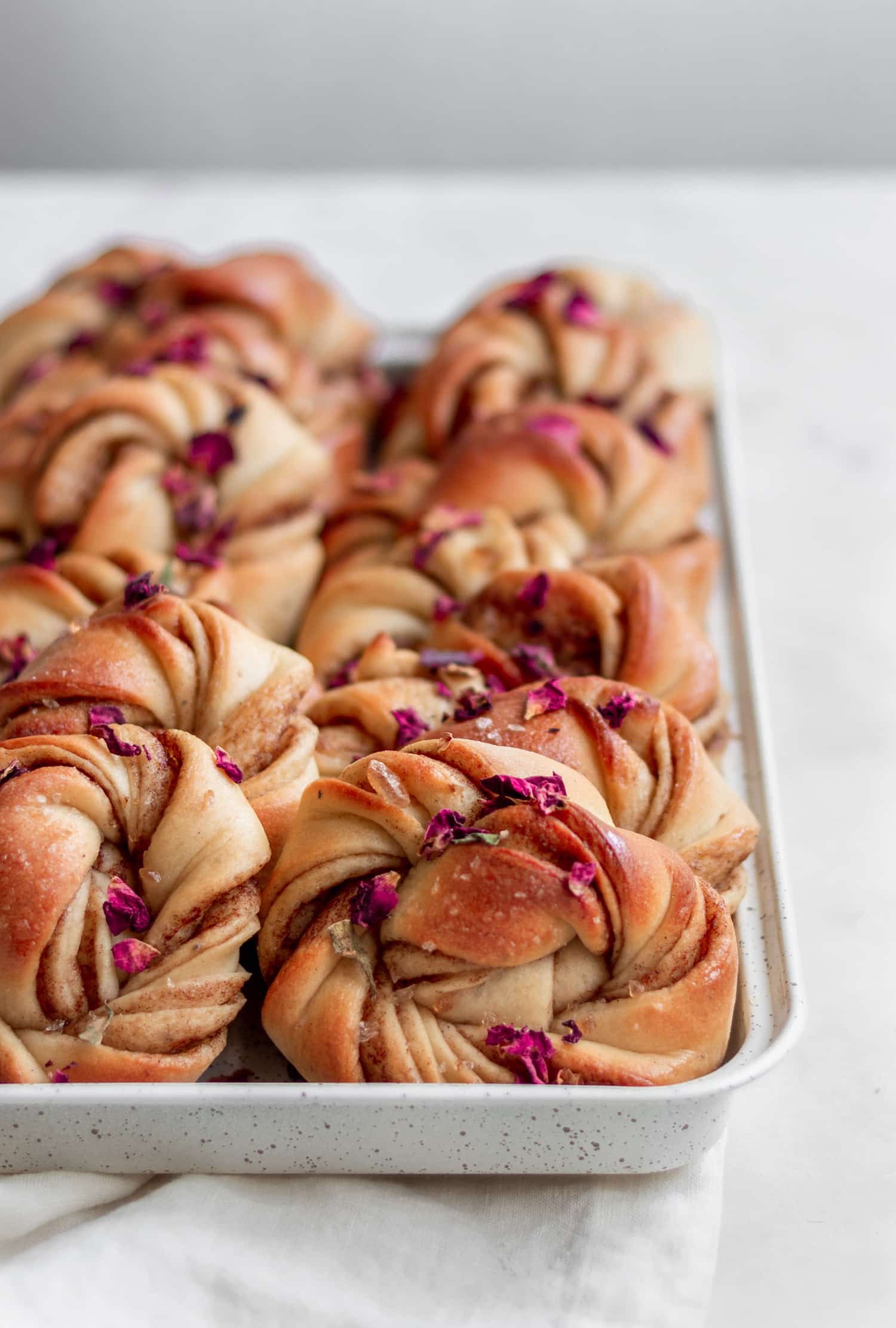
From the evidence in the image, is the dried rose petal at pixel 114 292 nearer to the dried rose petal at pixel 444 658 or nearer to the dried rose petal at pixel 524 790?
the dried rose petal at pixel 444 658

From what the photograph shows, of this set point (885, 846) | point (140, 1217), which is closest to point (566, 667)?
point (885, 846)

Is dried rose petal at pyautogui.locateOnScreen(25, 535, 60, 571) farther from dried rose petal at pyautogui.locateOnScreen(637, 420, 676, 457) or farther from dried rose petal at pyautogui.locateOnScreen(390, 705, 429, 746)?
dried rose petal at pyautogui.locateOnScreen(637, 420, 676, 457)

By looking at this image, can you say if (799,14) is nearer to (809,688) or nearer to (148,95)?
(148,95)

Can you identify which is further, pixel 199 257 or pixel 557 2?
pixel 557 2

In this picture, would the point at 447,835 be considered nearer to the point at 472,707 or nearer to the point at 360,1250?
the point at 472,707

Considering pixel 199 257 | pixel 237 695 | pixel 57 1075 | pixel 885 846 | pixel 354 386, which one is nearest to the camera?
pixel 57 1075

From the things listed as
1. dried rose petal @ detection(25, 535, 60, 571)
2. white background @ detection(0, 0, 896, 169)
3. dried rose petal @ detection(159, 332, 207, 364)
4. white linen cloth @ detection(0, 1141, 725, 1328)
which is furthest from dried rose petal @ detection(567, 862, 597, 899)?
white background @ detection(0, 0, 896, 169)
